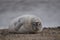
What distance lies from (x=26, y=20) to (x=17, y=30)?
0.10 m

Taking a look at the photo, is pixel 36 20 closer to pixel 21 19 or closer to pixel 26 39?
pixel 21 19

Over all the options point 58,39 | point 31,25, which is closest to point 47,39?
point 58,39

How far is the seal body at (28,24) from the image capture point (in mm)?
1203

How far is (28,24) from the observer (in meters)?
1.21

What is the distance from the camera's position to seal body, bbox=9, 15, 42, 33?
120cm

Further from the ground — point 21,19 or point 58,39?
point 21,19

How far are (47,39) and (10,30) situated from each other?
0.39 m

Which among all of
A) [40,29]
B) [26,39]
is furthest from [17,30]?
[26,39]

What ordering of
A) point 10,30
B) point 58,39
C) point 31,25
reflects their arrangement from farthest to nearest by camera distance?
1. point 10,30
2. point 31,25
3. point 58,39

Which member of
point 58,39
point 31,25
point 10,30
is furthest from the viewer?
point 10,30

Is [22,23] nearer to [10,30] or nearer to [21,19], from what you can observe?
[21,19]

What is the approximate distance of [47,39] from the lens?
1009 millimetres

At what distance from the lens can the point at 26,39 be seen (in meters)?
1.02

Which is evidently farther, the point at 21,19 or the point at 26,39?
the point at 21,19
